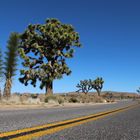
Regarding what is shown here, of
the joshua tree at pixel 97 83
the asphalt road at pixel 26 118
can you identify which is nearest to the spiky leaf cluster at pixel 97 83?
the joshua tree at pixel 97 83

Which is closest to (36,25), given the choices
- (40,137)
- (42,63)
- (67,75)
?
(42,63)

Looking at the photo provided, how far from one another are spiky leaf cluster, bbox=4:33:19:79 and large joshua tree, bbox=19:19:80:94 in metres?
7.11

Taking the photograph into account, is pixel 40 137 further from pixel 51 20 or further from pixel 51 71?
pixel 51 20

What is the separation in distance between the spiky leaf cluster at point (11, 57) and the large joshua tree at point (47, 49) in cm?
711

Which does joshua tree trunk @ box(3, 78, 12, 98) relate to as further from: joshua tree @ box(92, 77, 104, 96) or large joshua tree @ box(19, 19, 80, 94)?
joshua tree @ box(92, 77, 104, 96)

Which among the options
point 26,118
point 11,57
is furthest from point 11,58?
point 26,118

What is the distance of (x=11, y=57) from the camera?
2838cm

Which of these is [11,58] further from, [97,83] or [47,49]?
[97,83]

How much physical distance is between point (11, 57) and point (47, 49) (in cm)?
886

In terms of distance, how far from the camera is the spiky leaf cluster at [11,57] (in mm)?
28406

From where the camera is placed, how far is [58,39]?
3653cm

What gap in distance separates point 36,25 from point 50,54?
3713mm

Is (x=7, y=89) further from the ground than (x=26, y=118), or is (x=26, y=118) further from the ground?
(x=7, y=89)

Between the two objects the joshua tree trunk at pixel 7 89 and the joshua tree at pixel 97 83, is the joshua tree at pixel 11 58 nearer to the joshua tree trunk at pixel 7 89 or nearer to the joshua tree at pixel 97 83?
the joshua tree trunk at pixel 7 89
